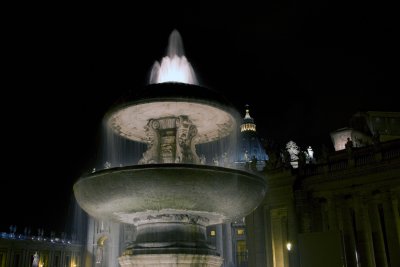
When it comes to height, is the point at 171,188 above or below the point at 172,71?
below

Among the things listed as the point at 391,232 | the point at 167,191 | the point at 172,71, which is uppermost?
the point at 172,71

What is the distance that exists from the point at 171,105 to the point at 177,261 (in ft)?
15.0

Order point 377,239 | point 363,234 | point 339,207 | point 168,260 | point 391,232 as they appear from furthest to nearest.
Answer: point 339,207, point 377,239, point 363,234, point 391,232, point 168,260

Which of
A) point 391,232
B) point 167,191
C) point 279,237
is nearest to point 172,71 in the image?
point 167,191

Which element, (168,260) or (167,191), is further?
(168,260)

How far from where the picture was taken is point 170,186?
36.5 ft

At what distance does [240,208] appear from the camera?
12.8m

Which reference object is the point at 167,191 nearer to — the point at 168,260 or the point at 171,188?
the point at 171,188

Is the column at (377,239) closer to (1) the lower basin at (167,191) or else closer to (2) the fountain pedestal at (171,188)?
(2) the fountain pedestal at (171,188)

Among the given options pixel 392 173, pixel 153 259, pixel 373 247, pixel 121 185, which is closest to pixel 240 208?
pixel 153 259

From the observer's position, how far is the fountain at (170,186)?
1114 centimetres

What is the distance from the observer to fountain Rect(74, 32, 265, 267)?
1114 centimetres

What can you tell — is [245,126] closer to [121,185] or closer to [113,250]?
[113,250]

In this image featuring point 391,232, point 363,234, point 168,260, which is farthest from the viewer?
point 363,234
